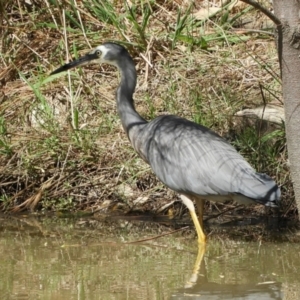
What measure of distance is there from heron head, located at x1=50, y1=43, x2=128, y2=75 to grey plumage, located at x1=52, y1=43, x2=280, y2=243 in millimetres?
515

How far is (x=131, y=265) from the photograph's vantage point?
541 centimetres

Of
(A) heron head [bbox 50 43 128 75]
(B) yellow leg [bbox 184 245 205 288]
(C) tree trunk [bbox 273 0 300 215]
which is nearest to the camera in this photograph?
(C) tree trunk [bbox 273 0 300 215]

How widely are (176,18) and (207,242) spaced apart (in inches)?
134

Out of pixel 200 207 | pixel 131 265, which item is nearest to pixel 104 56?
pixel 200 207

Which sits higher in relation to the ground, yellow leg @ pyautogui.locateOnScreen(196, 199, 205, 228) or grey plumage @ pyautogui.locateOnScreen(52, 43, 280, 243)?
grey plumage @ pyautogui.locateOnScreen(52, 43, 280, 243)

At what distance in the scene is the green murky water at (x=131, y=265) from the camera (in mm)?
4812

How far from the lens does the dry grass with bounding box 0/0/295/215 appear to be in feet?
23.4

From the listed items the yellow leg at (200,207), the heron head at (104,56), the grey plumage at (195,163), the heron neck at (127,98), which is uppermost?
the heron head at (104,56)

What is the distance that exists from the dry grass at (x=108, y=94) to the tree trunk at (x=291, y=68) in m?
1.80

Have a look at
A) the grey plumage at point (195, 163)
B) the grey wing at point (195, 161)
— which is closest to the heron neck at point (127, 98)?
the grey plumage at point (195, 163)

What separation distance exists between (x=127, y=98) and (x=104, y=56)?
49 centimetres

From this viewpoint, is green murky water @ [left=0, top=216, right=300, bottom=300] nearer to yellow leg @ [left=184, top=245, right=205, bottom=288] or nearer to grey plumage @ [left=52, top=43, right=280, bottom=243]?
yellow leg @ [left=184, top=245, right=205, bottom=288]

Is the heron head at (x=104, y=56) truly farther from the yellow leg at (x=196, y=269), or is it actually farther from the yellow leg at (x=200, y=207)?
the yellow leg at (x=196, y=269)

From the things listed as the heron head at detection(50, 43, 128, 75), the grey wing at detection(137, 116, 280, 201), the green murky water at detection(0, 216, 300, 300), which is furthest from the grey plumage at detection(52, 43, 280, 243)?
the heron head at detection(50, 43, 128, 75)
